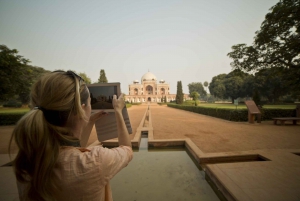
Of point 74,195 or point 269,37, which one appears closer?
point 74,195

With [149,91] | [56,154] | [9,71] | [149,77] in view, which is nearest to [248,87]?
[149,91]

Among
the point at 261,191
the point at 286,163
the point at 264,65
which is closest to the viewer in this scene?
the point at 261,191

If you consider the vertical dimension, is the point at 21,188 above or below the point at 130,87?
below

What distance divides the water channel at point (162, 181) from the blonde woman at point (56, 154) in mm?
1682

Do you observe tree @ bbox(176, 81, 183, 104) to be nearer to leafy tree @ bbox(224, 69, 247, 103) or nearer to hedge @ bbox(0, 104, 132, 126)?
leafy tree @ bbox(224, 69, 247, 103)

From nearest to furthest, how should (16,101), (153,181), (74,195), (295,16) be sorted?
(74,195)
(153,181)
(295,16)
(16,101)

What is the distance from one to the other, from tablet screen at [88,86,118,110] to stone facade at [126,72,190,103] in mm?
55538

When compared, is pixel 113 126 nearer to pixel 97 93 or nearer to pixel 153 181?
pixel 97 93

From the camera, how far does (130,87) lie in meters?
61.0

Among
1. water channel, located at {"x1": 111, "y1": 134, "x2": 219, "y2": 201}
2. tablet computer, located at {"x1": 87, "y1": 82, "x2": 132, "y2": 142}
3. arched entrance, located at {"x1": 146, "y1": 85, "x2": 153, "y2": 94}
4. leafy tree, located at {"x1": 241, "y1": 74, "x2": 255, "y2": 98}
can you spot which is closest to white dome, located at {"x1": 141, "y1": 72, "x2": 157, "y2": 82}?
arched entrance, located at {"x1": 146, "y1": 85, "x2": 153, "y2": 94}

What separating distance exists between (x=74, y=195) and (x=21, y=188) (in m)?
0.24

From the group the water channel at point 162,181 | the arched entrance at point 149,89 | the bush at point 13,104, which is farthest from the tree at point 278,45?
the arched entrance at point 149,89

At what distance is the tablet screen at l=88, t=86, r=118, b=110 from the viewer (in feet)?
4.06

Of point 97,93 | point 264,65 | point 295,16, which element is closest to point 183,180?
point 97,93
